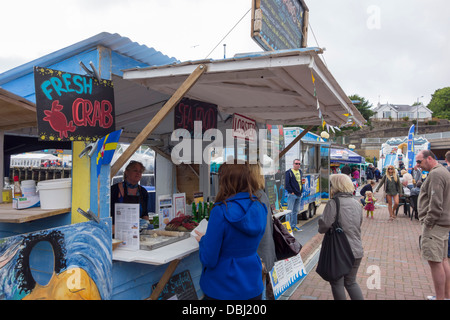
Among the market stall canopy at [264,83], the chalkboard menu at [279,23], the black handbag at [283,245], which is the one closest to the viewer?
the market stall canopy at [264,83]

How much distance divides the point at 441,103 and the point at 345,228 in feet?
264

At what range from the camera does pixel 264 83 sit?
3363 millimetres

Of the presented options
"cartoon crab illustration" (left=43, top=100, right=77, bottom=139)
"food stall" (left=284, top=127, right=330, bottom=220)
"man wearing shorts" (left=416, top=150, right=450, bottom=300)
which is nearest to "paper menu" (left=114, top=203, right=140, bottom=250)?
"cartoon crab illustration" (left=43, top=100, right=77, bottom=139)

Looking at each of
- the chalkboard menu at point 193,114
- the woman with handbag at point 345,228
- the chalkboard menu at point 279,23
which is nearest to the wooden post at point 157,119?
the chalkboard menu at point 279,23

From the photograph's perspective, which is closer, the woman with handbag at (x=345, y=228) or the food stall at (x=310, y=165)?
the woman with handbag at (x=345, y=228)

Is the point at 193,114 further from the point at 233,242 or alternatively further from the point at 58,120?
the point at 233,242

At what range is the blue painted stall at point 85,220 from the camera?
2.09 metres

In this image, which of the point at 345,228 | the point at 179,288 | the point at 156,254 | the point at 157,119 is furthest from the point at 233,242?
the point at 345,228

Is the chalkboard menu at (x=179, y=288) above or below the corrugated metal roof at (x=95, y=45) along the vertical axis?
below

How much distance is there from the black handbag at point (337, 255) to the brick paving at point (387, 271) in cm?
135

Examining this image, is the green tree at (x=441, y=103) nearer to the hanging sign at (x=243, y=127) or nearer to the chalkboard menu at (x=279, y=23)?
the hanging sign at (x=243, y=127)

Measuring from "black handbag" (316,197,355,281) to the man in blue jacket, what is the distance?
5.04m

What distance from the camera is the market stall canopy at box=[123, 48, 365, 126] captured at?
247 cm

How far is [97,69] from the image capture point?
8.52 ft
